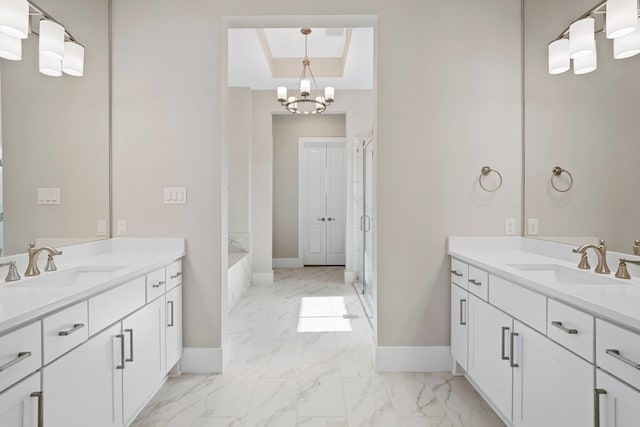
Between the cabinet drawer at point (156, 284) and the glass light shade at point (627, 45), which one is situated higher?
the glass light shade at point (627, 45)

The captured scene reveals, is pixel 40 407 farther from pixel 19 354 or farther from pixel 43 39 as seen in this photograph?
pixel 43 39

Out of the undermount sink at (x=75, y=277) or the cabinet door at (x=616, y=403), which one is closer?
the cabinet door at (x=616, y=403)

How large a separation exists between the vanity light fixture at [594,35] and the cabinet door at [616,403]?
4.75 feet

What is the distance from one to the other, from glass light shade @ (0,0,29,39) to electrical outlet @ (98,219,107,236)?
3.92 ft

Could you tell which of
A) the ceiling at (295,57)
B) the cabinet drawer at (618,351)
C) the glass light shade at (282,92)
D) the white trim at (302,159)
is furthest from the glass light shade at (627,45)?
the white trim at (302,159)

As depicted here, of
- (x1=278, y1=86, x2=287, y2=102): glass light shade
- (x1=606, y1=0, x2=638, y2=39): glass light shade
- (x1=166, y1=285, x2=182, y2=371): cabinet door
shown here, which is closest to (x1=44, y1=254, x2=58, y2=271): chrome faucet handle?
(x1=166, y1=285, x2=182, y2=371): cabinet door

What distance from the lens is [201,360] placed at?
8.54 feet

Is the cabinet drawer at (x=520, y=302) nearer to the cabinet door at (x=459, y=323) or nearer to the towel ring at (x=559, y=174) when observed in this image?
the cabinet door at (x=459, y=323)

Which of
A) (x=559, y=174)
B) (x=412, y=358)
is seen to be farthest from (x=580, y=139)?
(x=412, y=358)

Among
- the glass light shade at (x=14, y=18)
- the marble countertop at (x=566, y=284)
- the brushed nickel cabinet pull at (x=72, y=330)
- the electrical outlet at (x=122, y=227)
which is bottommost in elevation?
the brushed nickel cabinet pull at (x=72, y=330)

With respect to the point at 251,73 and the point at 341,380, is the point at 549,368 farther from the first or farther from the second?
the point at 251,73

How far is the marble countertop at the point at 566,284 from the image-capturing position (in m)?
1.19

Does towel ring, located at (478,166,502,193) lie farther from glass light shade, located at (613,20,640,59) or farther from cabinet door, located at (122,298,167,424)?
cabinet door, located at (122,298,167,424)

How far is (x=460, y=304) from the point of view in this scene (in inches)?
95.6
